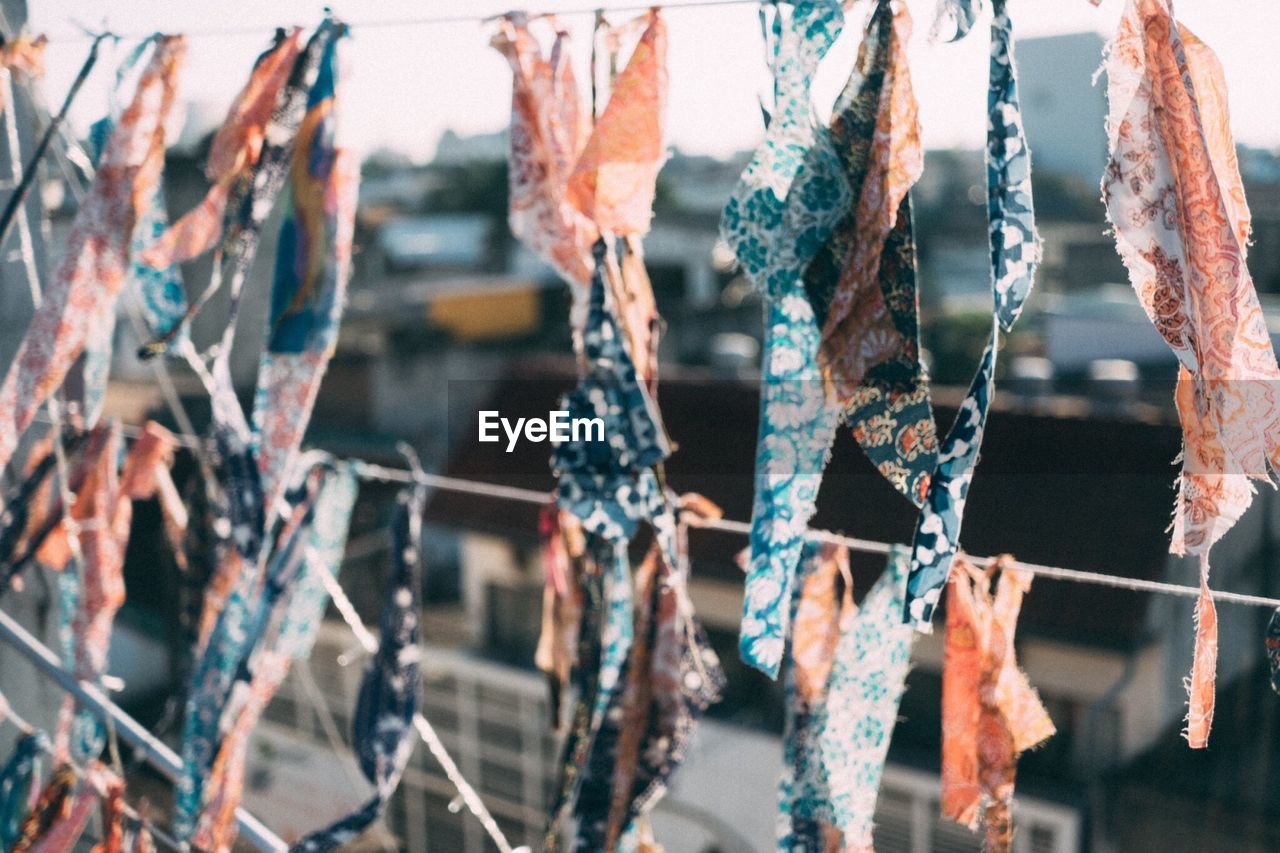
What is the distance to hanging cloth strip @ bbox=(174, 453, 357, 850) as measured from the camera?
72.1 inches

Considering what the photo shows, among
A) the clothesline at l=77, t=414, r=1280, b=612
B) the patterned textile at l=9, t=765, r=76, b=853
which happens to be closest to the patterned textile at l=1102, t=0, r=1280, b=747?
the clothesline at l=77, t=414, r=1280, b=612

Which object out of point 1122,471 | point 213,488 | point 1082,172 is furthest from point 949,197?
point 213,488

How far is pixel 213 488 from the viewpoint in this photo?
2047mm

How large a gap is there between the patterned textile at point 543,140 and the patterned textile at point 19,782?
1284 millimetres

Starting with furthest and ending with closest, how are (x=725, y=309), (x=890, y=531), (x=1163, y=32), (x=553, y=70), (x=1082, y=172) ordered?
(x=1082, y=172) → (x=725, y=309) → (x=890, y=531) → (x=553, y=70) → (x=1163, y=32)

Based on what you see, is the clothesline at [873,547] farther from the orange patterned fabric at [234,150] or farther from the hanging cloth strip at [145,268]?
the orange patterned fabric at [234,150]

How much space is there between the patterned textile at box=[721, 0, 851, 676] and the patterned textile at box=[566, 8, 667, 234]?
0.13 m

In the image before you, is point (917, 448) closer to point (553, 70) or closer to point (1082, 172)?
point (553, 70)

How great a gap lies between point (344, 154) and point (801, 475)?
81 cm

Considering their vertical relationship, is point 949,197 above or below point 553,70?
above

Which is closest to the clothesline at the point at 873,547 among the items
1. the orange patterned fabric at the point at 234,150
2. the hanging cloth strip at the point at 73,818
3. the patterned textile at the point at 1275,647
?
the patterned textile at the point at 1275,647

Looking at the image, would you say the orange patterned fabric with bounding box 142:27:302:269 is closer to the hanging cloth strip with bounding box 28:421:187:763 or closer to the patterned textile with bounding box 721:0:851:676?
the hanging cloth strip with bounding box 28:421:187:763

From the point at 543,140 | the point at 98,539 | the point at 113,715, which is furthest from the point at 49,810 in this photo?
the point at 543,140

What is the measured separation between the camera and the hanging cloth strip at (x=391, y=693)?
170cm
